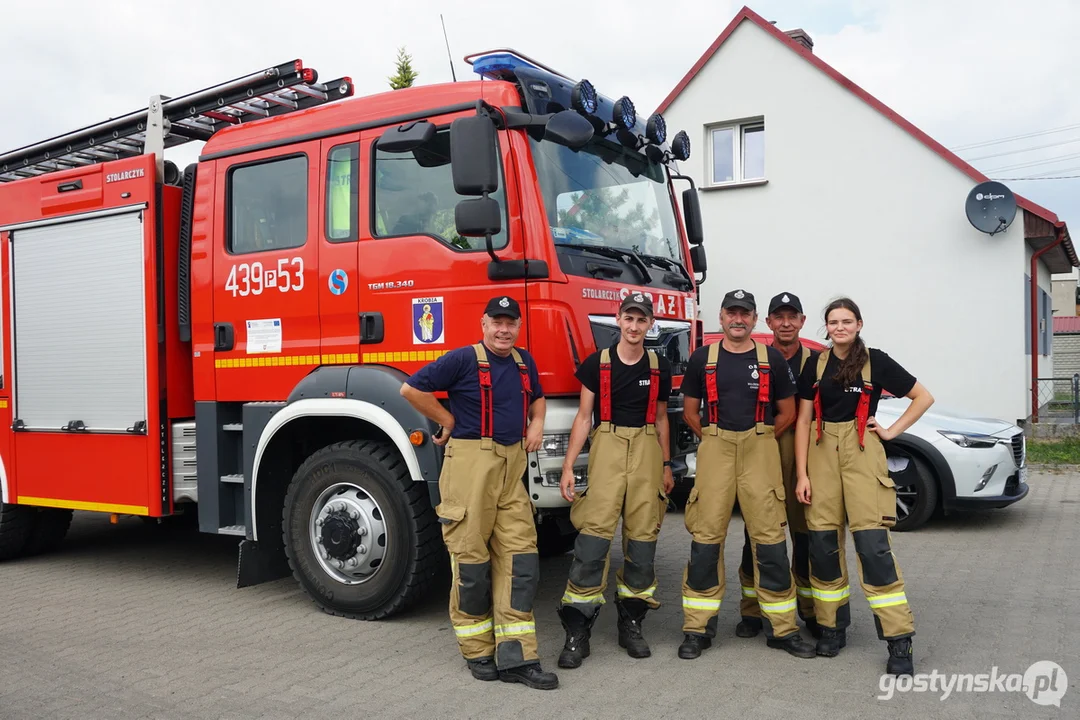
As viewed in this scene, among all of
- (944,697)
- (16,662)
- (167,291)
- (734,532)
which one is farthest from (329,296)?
(734,532)

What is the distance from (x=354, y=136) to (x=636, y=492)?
2458 mm

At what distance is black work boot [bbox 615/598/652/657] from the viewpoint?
4.61 m

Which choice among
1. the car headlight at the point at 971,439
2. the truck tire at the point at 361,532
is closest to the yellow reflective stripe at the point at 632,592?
the truck tire at the point at 361,532

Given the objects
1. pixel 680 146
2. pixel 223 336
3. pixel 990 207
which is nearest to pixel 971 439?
pixel 680 146

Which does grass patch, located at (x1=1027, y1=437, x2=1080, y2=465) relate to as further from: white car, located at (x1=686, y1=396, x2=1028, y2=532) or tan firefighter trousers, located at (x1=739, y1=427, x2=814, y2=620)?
tan firefighter trousers, located at (x1=739, y1=427, x2=814, y2=620)

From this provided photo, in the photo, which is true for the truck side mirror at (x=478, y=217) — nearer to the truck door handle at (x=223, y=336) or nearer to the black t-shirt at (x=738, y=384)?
→ the black t-shirt at (x=738, y=384)

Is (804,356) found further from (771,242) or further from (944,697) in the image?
(771,242)

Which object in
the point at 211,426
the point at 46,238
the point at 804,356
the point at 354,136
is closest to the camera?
the point at 804,356

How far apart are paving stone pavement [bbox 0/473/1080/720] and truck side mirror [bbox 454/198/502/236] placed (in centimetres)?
206

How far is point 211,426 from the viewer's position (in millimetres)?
5660

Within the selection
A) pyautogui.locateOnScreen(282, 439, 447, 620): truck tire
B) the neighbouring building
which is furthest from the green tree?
pyautogui.locateOnScreen(282, 439, 447, 620): truck tire

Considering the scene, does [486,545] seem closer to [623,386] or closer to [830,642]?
[623,386]

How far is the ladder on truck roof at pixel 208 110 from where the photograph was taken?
19.0 ft

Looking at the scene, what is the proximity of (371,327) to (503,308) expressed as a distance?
3.52ft
